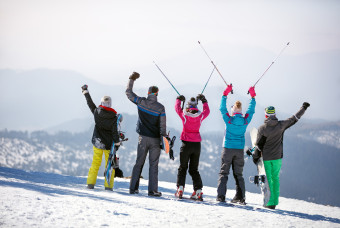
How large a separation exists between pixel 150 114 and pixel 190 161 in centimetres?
137

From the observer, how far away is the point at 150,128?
8.20m

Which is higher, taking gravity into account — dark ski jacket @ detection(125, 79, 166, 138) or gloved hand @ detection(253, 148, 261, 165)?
dark ski jacket @ detection(125, 79, 166, 138)

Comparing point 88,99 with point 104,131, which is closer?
point 104,131

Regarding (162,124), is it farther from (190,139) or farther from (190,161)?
(190,161)

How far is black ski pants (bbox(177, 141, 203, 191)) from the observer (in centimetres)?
827

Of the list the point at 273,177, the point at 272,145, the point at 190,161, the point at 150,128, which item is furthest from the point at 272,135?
the point at 150,128

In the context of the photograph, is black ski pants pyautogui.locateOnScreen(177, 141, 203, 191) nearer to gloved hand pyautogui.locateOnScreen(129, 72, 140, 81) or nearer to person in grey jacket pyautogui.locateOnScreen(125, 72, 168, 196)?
person in grey jacket pyautogui.locateOnScreen(125, 72, 168, 196)

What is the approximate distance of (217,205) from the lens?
7656 millimetres

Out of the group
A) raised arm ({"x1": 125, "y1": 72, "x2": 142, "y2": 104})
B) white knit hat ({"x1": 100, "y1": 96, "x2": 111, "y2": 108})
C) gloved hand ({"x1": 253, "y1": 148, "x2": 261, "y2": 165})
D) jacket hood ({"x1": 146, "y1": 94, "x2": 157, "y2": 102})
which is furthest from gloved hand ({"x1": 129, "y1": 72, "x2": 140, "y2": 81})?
gloved hand ({"x1": 253, "y1": 148, "x2": 261, "y2": 165})

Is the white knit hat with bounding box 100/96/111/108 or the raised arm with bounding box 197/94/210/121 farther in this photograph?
the raised arm with bounding box 197/94/210/121

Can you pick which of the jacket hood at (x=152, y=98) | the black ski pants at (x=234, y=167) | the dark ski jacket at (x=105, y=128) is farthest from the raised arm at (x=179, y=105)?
the dark ski jacket at (x=105, y=128)

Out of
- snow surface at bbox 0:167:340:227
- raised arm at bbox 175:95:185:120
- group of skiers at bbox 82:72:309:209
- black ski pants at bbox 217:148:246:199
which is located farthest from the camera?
raised arm at bbox 175:95:185:120

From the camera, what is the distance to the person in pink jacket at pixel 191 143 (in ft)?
27.2

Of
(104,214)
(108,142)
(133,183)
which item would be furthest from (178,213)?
(108,142)
